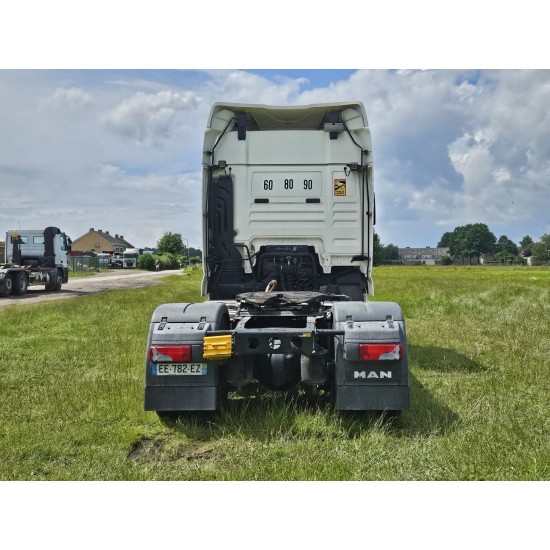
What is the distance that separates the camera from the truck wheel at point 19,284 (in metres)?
22.7

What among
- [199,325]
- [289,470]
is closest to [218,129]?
[199,325]

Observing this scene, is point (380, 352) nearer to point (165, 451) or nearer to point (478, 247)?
point (165, 451)

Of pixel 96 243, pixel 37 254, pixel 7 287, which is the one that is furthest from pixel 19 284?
pixel 96 243

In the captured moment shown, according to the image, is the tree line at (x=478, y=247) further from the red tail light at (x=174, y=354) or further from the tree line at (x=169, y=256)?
the red tail light at (x=174, y=354)

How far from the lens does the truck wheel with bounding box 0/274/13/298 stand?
21766 millimetres

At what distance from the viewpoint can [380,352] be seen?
4762 mm

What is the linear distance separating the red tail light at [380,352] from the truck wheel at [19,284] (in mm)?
20658

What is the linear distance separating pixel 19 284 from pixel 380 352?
20.8m

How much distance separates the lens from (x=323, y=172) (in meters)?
7.59

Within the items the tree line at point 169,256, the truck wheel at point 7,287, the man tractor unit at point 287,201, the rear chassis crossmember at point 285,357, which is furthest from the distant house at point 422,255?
the rear chassis crossmember at point 285,357

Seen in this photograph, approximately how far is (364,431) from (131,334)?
23.1ft

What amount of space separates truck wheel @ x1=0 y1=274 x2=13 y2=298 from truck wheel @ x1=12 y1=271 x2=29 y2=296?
23 centimetres

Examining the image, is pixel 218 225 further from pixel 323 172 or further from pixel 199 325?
pixel 199 325

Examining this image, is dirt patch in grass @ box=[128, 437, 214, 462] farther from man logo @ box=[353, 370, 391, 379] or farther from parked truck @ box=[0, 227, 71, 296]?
parked truck @ box=[0, 227, 71, 296]
